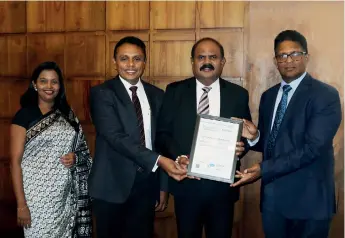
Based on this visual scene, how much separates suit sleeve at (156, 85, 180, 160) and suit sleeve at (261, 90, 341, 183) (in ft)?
1.80

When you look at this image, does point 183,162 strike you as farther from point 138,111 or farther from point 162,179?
point 138,111

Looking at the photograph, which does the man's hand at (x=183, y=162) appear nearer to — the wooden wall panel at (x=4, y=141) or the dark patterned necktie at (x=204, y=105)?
the dark patterned necktie at (x=204, y=105)

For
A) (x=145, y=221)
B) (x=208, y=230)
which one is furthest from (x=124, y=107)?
(x=208, y=230)

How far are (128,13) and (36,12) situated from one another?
0.82 m

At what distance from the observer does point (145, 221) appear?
2.18 m

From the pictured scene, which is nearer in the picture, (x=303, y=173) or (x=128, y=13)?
(x=303, y=173)

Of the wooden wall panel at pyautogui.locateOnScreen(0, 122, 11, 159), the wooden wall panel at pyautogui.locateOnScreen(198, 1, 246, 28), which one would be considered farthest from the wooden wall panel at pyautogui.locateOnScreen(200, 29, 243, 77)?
the wooden wall panel at pyautogui.locateOnScreen(0, 122, 11, 159)

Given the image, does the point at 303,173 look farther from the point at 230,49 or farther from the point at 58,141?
the point at 58,141

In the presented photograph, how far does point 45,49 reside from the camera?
10.1 feet

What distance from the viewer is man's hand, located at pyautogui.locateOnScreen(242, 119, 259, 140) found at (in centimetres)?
205

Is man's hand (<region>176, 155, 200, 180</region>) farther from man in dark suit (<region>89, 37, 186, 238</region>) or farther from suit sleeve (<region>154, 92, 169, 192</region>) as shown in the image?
suit sleeve (<region>154, 92, 169, 192</region>)

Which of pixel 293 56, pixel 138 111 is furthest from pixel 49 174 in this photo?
pixel 293 56

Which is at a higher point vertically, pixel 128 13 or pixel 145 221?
pixel 128 13

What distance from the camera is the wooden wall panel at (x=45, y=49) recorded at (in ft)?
9.96
